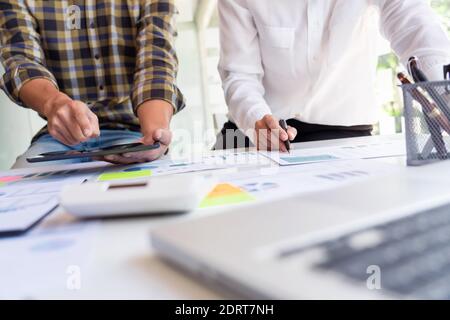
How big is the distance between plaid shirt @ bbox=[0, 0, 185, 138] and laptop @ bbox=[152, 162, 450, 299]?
74cm

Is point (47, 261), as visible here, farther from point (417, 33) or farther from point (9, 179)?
point (417, 33)

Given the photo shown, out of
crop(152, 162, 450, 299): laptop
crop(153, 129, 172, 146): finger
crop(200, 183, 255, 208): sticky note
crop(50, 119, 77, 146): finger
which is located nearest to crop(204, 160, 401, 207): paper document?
crop(200, 183, 255, 208): sticky note

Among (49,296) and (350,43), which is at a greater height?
(350,43)

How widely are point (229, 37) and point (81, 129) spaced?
1.99 feet

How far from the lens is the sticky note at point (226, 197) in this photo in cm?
32

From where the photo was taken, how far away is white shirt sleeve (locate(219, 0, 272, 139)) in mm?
1026

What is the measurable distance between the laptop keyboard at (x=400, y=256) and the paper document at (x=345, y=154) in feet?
1.16

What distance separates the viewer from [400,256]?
16cm

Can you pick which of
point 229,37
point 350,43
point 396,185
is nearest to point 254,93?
point 229,37

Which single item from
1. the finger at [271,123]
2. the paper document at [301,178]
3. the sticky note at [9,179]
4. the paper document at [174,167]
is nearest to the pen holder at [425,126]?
the paper document at [301,178]

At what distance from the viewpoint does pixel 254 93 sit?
1.00m

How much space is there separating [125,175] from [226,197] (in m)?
0.23

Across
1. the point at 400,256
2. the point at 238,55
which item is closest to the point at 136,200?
the point at 400,256
